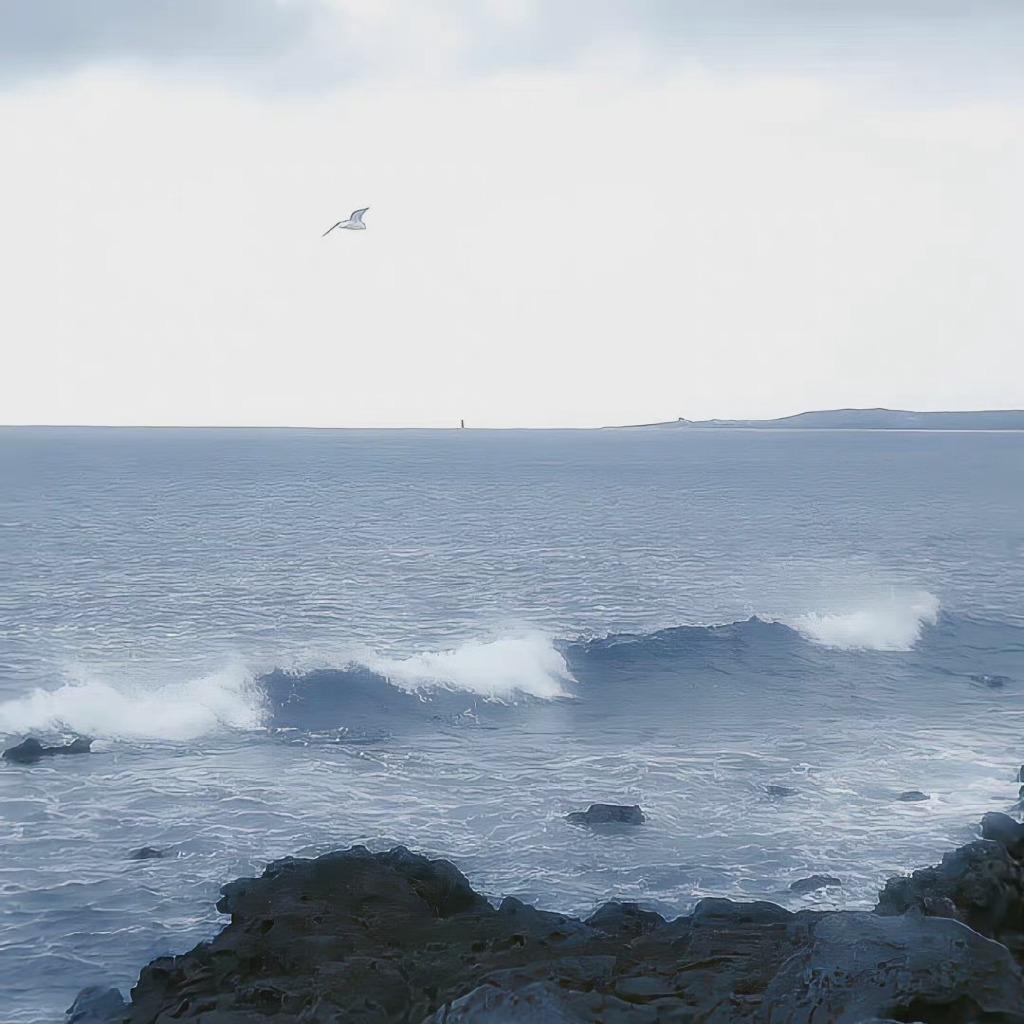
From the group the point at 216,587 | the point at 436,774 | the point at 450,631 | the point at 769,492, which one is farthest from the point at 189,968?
the point at 769,492

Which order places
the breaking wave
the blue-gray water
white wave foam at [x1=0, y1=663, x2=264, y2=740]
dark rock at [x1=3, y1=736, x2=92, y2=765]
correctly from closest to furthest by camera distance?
the blue-gray water, dark rock at [x1=3, y1=736, x2=92, y2=765], white wave foam at [x1=0, y1=663, x2=264, y2=740], the breaking wave

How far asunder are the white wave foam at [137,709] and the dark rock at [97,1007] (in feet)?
47.5

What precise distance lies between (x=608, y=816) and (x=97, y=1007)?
10116 millimetres

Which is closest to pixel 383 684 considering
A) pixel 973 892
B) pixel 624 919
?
pixel 624 919

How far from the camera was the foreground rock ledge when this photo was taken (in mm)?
11781

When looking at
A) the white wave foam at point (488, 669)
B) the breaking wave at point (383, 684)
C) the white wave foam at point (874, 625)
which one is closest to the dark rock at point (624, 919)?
the breaking wave at point (383, 684)

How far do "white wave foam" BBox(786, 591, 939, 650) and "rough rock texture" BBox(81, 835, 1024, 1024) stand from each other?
25839mm

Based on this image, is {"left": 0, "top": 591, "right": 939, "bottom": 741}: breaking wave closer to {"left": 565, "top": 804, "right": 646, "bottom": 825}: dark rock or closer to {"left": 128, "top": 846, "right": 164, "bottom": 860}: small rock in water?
{"left": 128, "top": 846, "right": 164, "bottom": 860}: small rock in water

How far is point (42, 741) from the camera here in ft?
89.1

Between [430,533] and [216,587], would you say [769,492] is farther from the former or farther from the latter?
[216,587]

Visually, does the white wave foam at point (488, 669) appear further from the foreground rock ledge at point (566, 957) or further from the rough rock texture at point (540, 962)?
the rough rock texture at point (540, 962)

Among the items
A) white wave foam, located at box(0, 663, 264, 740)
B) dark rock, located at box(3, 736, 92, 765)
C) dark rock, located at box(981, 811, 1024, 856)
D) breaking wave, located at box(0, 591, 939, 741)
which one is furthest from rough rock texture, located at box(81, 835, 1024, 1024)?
breaking wave, located at box(0, 591, 939, 741)

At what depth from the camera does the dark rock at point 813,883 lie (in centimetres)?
1777

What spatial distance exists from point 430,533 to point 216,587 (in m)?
22.7
